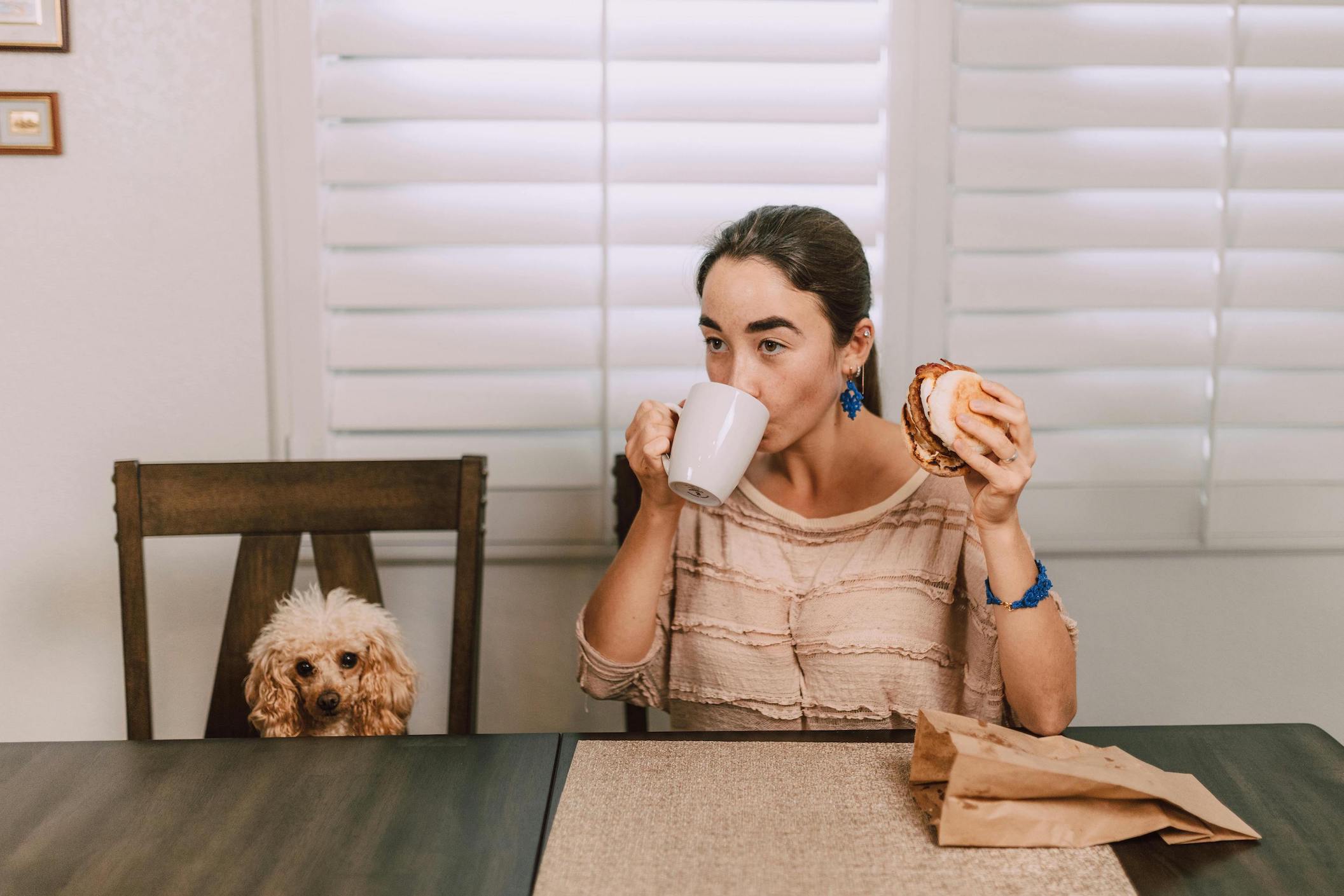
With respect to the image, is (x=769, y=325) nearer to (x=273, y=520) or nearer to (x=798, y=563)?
(x=798, y=563)

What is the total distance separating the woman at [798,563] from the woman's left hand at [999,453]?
195mm

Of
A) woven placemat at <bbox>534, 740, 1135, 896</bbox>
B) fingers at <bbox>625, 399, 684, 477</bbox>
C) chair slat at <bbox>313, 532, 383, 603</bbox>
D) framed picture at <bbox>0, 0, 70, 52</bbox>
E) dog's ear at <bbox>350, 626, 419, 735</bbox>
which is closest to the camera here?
woven placemat at <bbox>534, 740, 1135, 896</bbox>

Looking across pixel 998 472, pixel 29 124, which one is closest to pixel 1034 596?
pixel 998 472

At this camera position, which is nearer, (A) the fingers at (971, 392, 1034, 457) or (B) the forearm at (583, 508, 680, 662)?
(A) the fingers at (971, 392, 1034, 457)

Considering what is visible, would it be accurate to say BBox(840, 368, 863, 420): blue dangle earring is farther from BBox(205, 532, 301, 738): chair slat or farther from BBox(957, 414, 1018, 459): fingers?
BBox(205, 532, 301, 738): chair slat

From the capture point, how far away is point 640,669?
118 centimetres

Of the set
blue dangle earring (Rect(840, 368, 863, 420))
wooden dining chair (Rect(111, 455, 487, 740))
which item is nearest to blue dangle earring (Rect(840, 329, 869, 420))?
blue dangle earring (Rect(840, 368, 863, 420))

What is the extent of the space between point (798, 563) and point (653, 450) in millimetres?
283

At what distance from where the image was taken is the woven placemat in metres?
0.68

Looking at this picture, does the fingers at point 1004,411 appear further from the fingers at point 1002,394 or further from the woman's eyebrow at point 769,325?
the woman's eyebrow at point 769,325

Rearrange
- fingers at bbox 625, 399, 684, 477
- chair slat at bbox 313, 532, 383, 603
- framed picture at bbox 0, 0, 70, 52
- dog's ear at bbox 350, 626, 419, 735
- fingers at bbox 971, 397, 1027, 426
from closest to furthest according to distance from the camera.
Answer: fingers at bbox 971, 397, 1027, 426
fingers at bbox 625, 399, 684, 477
dog's ear at bbox 350, 626, 419, 735
chair slat at bbox 313, 532, 383, 603
framed picture at bbox 0, 0, 70, 52

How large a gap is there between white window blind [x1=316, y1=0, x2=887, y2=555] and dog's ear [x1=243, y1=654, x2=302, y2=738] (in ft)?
1.54

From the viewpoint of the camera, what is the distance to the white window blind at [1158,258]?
1.53 metres

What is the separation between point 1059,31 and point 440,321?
1067mm
